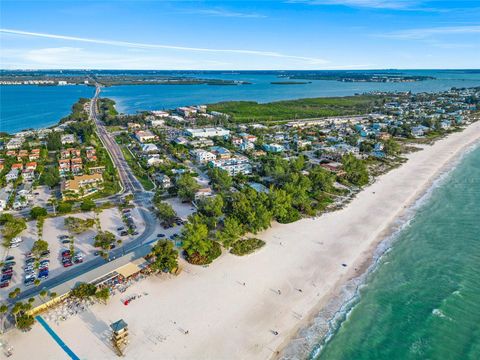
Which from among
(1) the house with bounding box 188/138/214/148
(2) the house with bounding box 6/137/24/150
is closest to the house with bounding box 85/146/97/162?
(2) the house with bounding box 6/137/24/150

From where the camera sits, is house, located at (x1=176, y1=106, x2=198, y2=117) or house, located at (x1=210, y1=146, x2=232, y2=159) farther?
house, located at (x1=176, y1=106, x2=198, y2=117)

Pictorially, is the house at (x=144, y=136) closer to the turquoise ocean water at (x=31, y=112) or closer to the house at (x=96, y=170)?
the house at (x=96, y=170)

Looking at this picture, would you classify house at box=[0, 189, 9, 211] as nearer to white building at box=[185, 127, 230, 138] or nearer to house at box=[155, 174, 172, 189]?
house at box=[155, 174, 172, 189]

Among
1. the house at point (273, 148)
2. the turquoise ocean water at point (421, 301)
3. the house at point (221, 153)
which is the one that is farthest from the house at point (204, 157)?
the turquoise ocean water at point (421, 301)

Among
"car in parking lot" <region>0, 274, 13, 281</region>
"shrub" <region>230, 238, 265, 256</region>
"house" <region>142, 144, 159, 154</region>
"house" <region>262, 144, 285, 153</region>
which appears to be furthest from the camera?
"house" <region>142, 144, 159, 154</region>

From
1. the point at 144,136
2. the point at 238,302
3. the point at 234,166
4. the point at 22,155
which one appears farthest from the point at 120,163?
the point at 238,302

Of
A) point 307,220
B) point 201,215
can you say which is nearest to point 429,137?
point 307,220
